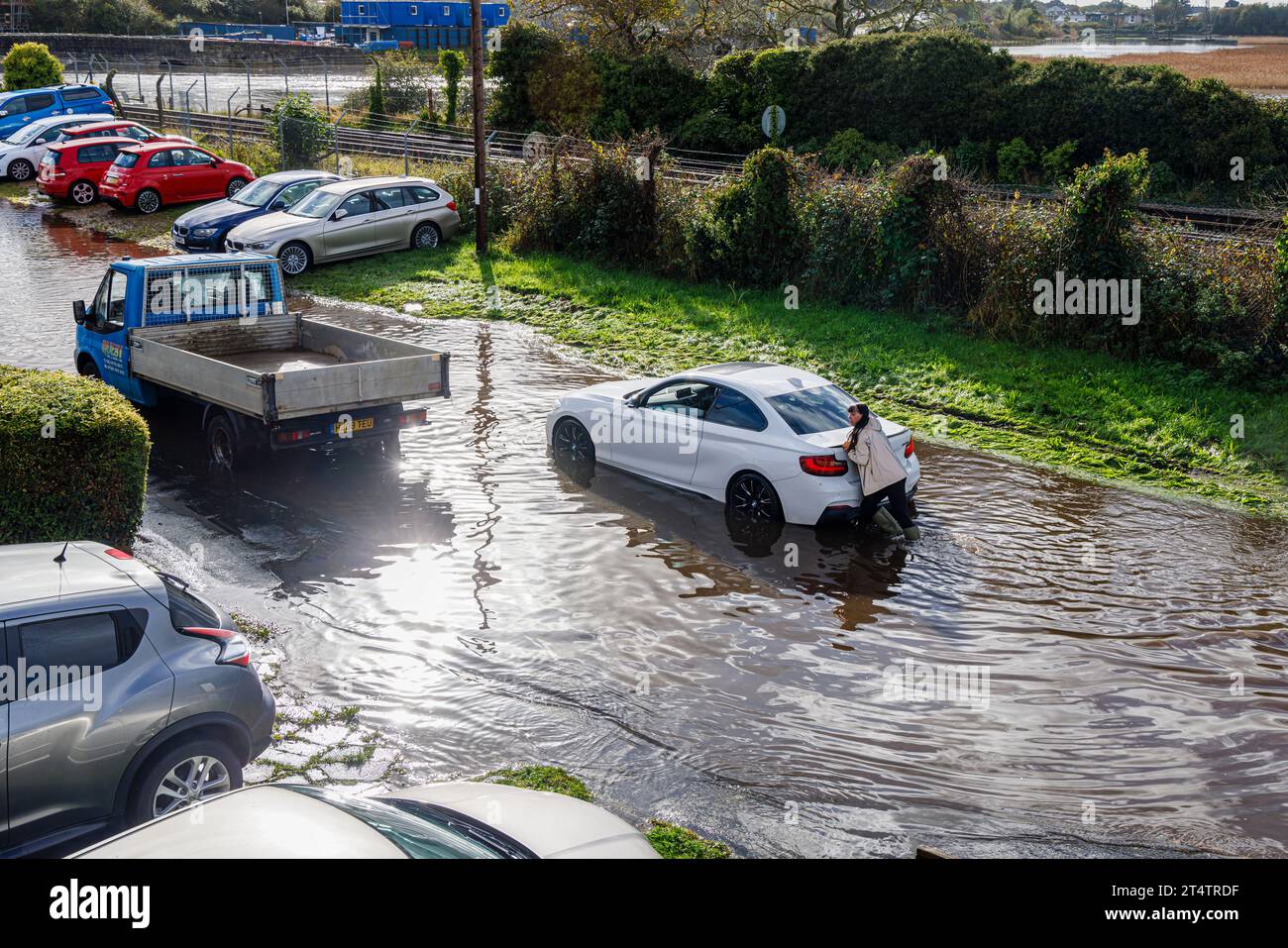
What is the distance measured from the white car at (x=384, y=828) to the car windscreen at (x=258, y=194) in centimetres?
2143

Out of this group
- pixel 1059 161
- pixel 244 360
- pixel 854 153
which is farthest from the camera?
pixel 854 153

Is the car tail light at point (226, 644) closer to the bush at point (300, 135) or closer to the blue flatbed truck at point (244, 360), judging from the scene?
the blue flatbed truck at point (244, 360)

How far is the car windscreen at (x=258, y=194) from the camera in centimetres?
2416

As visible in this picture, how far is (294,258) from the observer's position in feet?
74.6

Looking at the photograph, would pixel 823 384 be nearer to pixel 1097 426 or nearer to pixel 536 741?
pixel 1097 426

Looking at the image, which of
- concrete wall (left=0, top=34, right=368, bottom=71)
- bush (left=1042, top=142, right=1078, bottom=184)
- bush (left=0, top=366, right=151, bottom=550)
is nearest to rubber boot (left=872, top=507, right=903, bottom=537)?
bush (left=0, top=366, right=151, bottom=550)

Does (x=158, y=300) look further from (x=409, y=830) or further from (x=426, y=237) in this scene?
(x=426, y=237)

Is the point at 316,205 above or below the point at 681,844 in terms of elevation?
above

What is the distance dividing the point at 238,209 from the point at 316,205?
1.77 m


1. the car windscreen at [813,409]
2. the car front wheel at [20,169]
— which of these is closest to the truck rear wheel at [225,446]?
the car windscreen at [813,409]

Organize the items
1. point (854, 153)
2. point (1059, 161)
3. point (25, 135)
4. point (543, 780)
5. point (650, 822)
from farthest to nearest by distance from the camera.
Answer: point (25, 135) → point (854, 153) → point (1059, 161) → point (543, 780) → point (650, 822)

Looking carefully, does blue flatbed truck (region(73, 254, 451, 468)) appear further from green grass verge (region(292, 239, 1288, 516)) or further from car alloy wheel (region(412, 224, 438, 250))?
car alloy wheel (region(412, 224, 438, 250))

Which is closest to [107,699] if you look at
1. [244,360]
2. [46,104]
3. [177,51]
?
[244,360]
